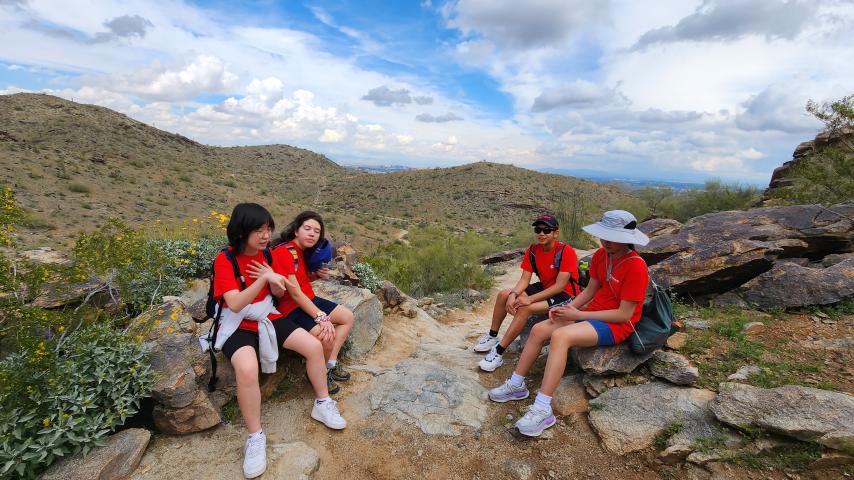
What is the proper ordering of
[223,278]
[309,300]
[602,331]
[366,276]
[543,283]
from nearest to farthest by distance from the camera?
[223,278] < [602,331] < [309,300] < [543,283] < [366,276]

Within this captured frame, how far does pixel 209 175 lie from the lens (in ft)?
96.3

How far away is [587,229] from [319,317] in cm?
248

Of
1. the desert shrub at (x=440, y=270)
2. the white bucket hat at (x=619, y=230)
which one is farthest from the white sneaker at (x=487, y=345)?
the desert shrub at (x=440, y=270)

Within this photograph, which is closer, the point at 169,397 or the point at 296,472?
the point at 296,472

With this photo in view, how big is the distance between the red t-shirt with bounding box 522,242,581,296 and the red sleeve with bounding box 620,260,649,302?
1.03 metres

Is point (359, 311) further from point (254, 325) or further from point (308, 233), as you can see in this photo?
point (254, 325)

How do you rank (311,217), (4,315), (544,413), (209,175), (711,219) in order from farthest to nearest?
1. (209,175)
2. (711,219)
3. (311,217)
4. (544,413)
5. (4,315)

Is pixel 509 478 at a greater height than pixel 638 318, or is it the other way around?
pixel 638 318

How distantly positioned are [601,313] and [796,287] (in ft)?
10.2

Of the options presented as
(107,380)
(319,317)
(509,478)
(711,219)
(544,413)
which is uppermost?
(711,219)

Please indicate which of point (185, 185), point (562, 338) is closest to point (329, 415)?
point (562, 338)

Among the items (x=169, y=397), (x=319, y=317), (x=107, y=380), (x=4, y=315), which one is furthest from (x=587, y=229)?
(x=4, y=315)

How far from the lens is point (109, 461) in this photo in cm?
262

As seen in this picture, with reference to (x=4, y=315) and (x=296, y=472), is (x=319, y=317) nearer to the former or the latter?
(x=296, y=472)
